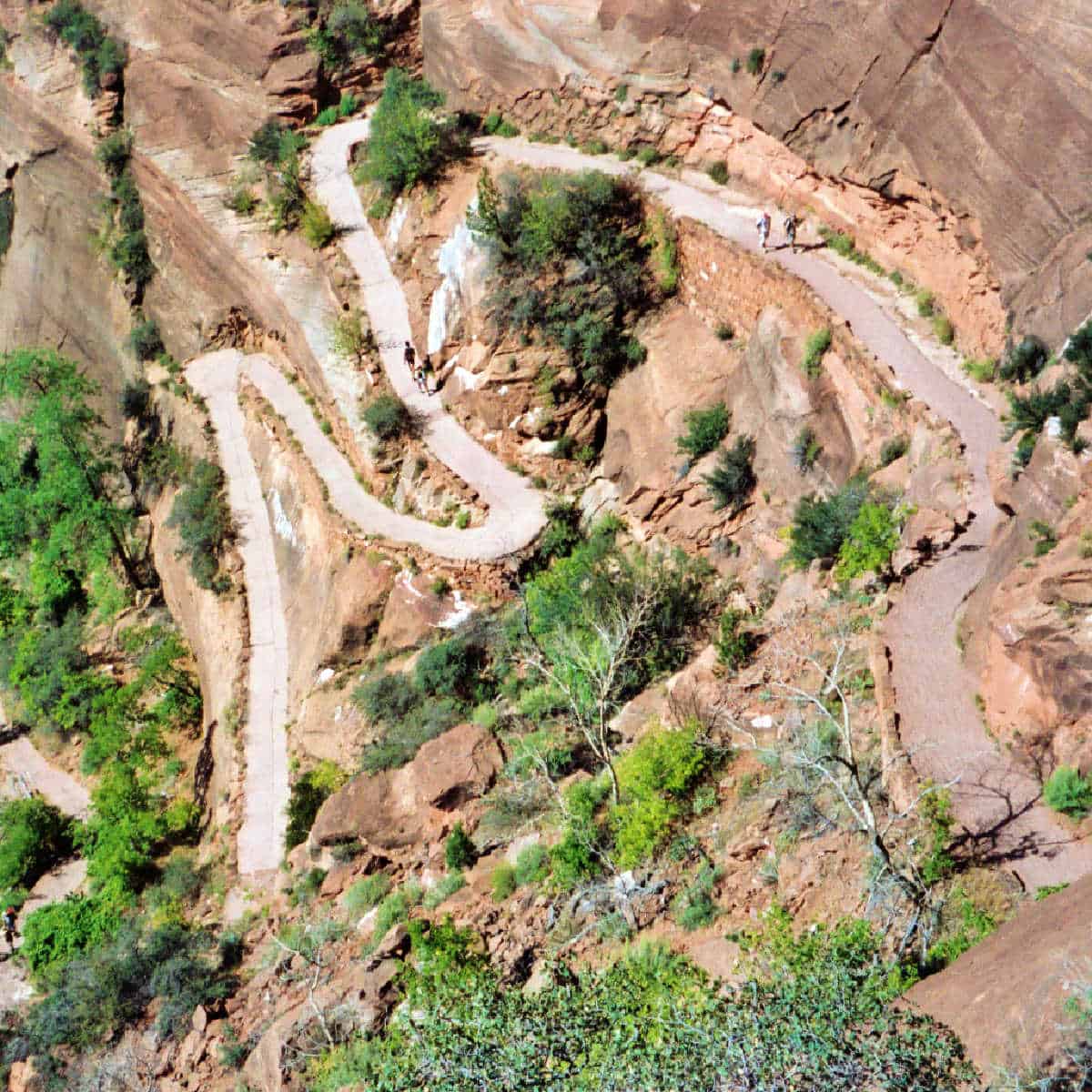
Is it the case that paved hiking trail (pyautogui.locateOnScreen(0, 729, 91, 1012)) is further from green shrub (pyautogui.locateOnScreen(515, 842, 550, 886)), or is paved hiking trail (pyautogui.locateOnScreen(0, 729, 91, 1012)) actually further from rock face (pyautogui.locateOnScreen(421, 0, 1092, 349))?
rock face (pyautogui.locateOnScreen(421, 0, 1092, 349))

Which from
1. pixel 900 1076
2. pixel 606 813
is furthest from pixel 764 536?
pixel 900 1076

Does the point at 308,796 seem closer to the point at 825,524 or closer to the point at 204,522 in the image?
the point at 204,522

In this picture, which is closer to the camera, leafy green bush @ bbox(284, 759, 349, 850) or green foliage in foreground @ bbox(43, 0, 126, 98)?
leafy green bush @ bbox(284, 759, 349, 850)

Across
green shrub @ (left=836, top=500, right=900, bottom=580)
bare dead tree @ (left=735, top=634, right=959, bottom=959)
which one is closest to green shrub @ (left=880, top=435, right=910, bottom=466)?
green shrub @ (left=836, top=500, right=900, bottom=580)

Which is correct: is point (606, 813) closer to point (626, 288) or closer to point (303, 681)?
point (303, 681)

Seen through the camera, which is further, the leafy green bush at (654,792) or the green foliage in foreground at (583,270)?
the green foliage in foreground at (583,270)

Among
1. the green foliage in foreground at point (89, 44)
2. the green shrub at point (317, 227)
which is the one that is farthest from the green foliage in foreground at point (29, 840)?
the green foliage in foreground at point (89, 44)

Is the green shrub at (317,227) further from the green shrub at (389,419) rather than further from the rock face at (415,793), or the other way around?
the rock face at (415,793)
